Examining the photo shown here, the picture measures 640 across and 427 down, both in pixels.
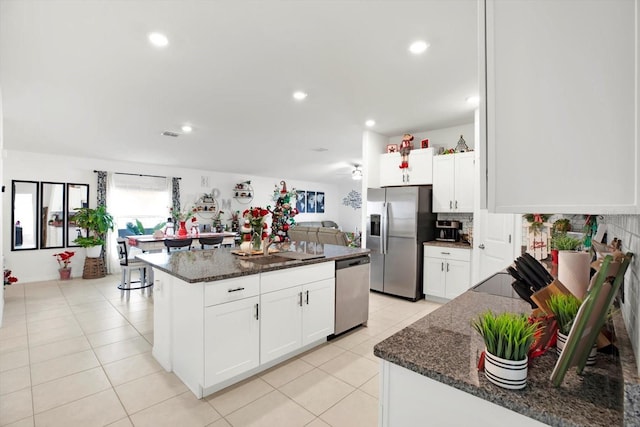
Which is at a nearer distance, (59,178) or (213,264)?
(213,264)

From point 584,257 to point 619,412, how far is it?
0.64m

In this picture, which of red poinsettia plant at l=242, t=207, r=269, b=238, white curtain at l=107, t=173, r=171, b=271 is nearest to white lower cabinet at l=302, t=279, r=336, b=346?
red poinsettia plant at l=242, t=207, r=269, b=238

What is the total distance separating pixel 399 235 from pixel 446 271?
2.60ft

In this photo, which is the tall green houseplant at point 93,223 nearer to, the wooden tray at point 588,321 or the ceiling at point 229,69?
the ceiling at point 229,69

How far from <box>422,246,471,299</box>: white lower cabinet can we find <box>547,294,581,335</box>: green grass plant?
3301 millimetres

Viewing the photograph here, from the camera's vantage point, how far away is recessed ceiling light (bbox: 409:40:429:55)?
222 cm

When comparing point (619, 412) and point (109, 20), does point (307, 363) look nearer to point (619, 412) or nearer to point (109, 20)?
point (619, 412)

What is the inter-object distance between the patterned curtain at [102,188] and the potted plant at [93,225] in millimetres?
157

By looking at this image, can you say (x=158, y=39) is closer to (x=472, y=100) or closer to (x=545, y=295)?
(x=545, y=295)

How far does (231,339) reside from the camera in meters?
2.16

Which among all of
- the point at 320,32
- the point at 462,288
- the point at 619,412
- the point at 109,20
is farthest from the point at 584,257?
the point at 462,288

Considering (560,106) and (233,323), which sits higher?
(560,106)

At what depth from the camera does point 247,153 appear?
235 inches

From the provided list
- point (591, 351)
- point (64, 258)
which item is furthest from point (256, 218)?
point (64, 258)
